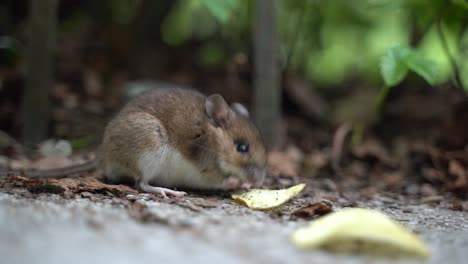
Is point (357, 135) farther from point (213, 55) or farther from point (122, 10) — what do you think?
point (122, 10)

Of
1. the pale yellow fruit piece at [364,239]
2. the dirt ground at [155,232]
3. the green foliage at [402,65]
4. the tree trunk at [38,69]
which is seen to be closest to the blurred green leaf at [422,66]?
the green foliage at [402,65]

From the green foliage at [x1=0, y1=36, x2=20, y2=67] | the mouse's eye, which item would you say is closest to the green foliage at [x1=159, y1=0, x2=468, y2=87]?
the green foliage at [x1=0, y1=36, x2=20, y2=67]

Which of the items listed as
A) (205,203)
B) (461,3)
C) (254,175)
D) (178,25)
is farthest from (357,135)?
(178,25)

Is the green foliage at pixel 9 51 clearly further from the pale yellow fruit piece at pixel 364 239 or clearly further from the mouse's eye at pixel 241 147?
the pale yellow fruit piece at pixel 364 239

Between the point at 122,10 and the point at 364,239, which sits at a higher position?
the point at 122,10

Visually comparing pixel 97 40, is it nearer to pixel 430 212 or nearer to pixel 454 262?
pixel 430 212

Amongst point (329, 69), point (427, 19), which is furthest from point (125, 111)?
point (329, 69)
